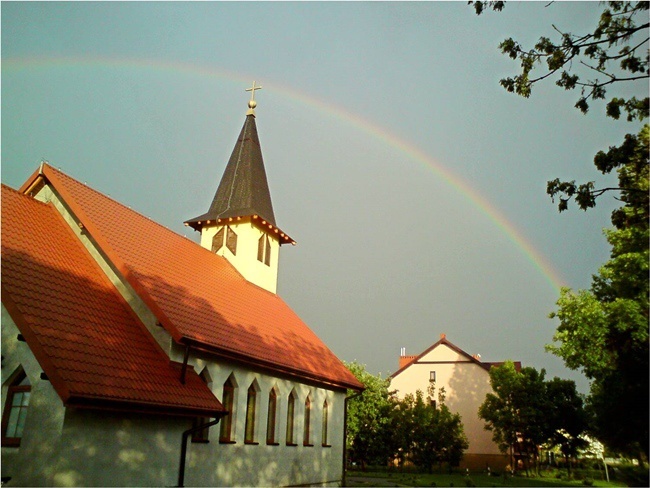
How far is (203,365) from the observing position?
16.2m

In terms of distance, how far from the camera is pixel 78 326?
13.1 meters

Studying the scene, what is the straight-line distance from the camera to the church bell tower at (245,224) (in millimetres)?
26328

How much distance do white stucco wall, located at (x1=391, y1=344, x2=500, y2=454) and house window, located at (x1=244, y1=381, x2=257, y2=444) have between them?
37.2 meters

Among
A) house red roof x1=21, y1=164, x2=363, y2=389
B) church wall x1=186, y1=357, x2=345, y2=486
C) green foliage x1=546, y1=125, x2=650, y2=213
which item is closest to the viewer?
green foliage x1=546, y1=125, x2=650, y2=213

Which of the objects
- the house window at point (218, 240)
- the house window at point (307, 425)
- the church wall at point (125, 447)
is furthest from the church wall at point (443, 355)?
the church wall at point (125, 447)

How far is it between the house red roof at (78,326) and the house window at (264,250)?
35.7ft

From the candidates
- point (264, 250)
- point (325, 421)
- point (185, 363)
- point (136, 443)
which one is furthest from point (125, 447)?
point (264, 250)

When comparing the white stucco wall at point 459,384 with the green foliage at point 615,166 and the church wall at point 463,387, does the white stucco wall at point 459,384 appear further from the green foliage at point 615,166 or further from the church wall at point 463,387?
the green foliage at point 615,166

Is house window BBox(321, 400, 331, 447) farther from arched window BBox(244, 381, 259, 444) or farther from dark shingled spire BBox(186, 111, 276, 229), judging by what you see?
dark shingled spire BBox(186, 111, 276, 229)

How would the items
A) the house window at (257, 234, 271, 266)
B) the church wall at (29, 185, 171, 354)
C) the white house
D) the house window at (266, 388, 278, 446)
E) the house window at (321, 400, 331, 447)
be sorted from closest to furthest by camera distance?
1. the church wall at (29, 185, 171, 354)
2. the house window at (266, 388, 278, 446)
3. the house window at (321, 400, 331, 447)
4. the house window at (257, 234, 271, 266)
5. the white house

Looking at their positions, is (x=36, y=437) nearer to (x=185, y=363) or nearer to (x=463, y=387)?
(x=185, y=363)

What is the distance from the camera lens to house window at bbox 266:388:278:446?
19141mm

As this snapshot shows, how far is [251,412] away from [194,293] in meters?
4.35

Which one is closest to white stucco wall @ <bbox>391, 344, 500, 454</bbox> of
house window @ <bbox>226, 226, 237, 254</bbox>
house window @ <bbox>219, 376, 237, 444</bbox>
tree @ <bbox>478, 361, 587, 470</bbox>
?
tree @ <bbox>478, 361, 587, 470</bbox>
